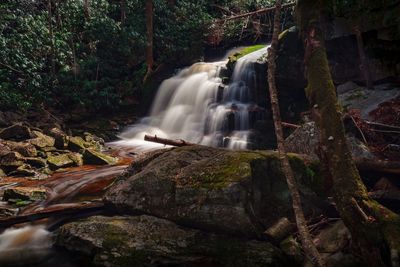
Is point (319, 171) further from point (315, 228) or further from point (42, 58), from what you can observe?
point (42, 58)

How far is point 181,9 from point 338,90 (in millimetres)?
15864

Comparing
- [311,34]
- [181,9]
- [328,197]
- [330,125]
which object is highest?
[181,9]

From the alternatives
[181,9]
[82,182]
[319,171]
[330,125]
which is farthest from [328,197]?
[181,9]

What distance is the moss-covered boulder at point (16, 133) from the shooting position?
15703mm

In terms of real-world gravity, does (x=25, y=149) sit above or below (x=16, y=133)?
below

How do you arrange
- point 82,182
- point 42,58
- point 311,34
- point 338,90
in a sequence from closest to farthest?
1. point 311,34
2. point 82,182
3. point 338,90
4. point 42,58

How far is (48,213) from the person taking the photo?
7883 millimetres

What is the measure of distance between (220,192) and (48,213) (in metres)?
4.09

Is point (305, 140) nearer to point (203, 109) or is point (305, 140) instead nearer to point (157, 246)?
point (157, 246)

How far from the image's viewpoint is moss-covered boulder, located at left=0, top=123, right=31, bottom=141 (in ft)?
51.5

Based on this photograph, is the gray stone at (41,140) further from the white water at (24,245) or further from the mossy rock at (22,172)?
the white water at (24,245)

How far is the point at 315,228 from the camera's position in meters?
6.27

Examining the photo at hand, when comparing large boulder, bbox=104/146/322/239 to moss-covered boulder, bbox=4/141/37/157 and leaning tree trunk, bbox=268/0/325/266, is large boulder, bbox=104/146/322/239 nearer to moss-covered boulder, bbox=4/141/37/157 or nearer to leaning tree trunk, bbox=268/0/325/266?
leaning tree trunk, bbox=268/0/325/266

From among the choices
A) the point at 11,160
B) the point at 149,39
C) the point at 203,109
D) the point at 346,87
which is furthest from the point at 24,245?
the point at 149,39
